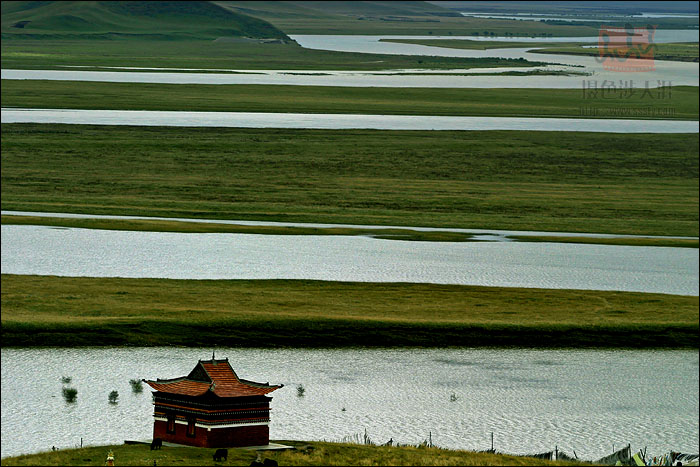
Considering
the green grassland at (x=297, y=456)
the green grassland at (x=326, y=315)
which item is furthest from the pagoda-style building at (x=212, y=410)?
the green grassland at (x=326, y=315)

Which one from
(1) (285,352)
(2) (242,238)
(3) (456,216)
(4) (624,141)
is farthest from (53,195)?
(4) (624,141)

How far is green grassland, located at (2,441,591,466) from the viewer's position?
24953mm

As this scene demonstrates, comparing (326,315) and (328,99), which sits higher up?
(328,99)

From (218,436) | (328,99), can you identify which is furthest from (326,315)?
(328,99)

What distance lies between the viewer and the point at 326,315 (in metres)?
41.9

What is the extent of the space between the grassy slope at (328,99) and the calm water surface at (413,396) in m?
83.6

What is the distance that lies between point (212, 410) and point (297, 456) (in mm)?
2286

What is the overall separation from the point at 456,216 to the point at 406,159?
22130mm

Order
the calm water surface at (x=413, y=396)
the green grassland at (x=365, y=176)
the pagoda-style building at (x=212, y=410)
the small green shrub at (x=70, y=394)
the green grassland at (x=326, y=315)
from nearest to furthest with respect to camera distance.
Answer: the pagoda-style building at (x=212, y=410) < the calm water surface at (x=413, y=396) < the small green shrub at (x=70, y=394) < the green grassland at (x=326, y=315) < the green grassland at (x=365, y=176)

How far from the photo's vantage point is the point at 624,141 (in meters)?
101

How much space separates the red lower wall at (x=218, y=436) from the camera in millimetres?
26594

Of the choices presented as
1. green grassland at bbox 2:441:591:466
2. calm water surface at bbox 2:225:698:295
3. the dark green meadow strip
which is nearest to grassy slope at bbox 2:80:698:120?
the dark green meadow strip

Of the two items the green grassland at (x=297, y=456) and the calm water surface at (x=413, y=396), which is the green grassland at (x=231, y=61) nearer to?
the calm water surface at (x=413, y=396)

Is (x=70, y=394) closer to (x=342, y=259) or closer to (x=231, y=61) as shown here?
(x=342, y=259)
